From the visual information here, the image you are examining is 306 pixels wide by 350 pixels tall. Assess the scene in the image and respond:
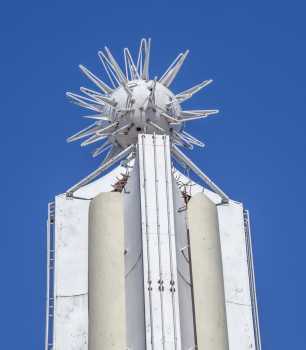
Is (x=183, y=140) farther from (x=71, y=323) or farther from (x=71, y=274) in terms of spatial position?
(x=71, y=323)

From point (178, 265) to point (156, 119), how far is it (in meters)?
6.29

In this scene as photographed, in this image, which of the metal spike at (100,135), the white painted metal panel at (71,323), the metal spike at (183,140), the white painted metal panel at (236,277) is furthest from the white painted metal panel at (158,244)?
the white painted metal panel at (236,277)

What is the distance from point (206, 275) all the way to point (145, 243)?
210cm

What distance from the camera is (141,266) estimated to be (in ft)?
101

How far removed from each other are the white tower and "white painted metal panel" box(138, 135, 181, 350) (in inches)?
1.2

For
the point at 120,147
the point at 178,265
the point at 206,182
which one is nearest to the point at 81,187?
the point at 120,147

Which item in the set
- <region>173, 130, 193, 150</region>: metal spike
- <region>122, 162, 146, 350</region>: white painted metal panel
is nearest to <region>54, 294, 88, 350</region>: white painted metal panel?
<region>122, 162, 146, 350</region>: white painted metal panel

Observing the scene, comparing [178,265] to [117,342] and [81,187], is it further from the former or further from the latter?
[81,187]

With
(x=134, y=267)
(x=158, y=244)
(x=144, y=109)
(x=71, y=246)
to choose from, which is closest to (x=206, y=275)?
(x=158, y=244)

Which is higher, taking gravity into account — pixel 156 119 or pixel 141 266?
pixel 156 119

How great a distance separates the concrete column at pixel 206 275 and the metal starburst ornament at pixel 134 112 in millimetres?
3263

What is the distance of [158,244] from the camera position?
3094 cm

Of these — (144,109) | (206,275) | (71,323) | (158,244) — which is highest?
(144,109)

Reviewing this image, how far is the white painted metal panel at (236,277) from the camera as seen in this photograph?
3478 centimetres
